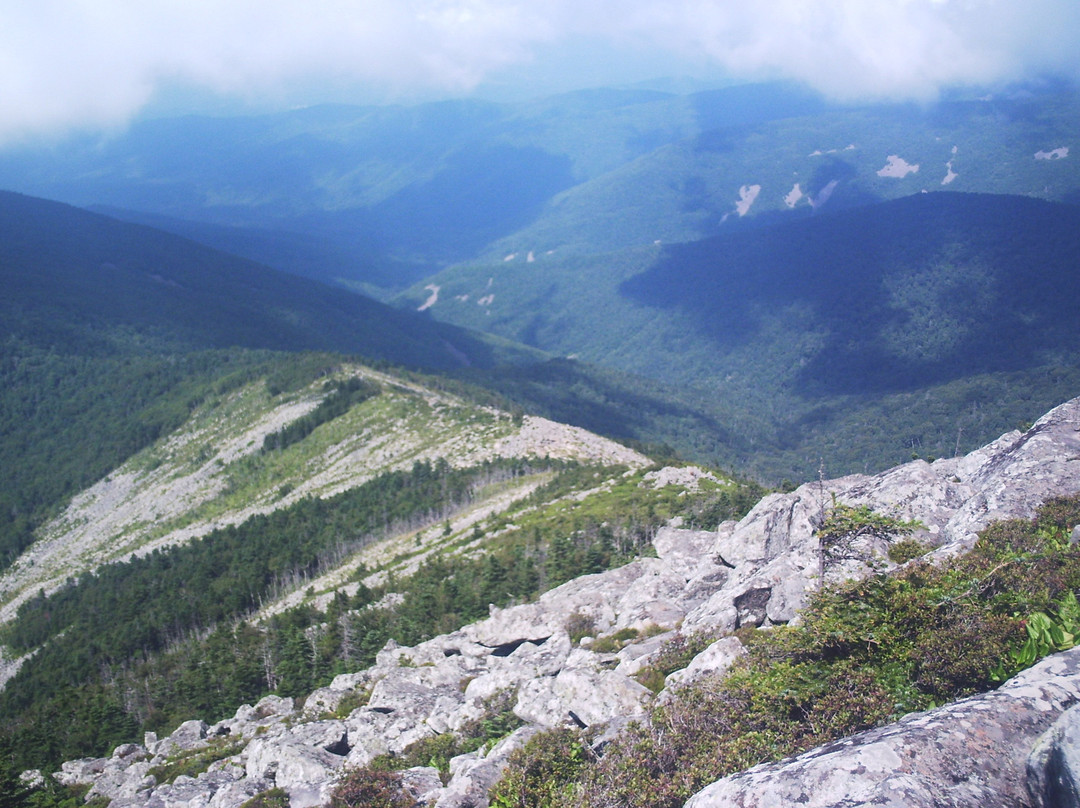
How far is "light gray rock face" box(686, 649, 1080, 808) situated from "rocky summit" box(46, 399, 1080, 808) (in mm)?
35

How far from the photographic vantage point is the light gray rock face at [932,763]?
46.0 ft

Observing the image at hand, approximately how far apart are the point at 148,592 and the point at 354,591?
160 ft

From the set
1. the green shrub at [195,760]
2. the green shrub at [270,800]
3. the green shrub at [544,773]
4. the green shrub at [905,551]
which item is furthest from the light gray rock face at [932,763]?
the green shrub at [195,760]

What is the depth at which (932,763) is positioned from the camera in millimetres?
14422

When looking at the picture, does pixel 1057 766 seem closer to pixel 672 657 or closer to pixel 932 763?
pixel 932 763

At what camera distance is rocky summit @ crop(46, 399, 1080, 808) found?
47.6ft

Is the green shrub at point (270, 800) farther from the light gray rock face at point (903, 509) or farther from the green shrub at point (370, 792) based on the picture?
the light gray rock face at point (903, 509)

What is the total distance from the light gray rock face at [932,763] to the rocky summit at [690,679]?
0.12 ft

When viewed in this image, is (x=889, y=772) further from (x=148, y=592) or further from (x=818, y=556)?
(x=148, y=592)

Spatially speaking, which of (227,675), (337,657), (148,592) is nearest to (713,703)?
(337,657)

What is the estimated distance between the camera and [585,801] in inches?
818

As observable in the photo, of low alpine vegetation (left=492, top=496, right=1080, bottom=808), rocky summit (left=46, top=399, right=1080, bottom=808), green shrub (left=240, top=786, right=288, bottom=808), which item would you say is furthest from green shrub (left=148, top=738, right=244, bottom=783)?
low alpine vegetation (left=492, top=496, right=1080, bottom=808)

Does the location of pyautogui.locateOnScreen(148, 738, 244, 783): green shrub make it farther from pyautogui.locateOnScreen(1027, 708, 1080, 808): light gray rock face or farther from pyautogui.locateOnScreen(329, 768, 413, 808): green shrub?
pyautogui.locateOnScreen(1027, 708, 1080, 808): light gray rock face

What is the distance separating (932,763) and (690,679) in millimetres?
16375
